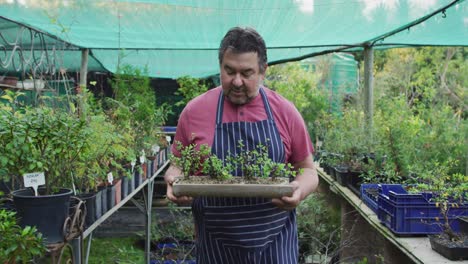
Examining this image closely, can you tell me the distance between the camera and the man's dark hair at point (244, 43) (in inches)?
66.9

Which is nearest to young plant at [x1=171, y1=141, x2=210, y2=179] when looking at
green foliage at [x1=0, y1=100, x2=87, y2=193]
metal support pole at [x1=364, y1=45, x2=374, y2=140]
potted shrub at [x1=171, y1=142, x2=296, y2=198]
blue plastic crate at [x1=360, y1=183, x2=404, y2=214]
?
potted shrub at [x1=171, y1=142, x2=296, y2=198]

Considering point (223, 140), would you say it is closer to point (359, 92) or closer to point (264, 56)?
point (264, 56)

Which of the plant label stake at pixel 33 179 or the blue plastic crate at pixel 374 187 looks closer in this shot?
the plant label stake at pixel 33 179

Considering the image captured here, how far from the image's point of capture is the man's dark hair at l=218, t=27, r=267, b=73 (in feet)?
5.57

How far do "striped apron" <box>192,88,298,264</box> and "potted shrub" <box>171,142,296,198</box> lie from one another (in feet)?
0.18

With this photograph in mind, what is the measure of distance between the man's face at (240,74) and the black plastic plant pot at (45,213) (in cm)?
84

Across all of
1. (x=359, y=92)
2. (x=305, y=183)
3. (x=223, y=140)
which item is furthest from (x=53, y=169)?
(x=359, y=92)

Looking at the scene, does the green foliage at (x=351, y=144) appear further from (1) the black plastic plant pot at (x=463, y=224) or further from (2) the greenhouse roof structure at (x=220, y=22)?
(1) the black plastic plant pot at (x=463, y=224)

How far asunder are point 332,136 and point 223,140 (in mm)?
4313

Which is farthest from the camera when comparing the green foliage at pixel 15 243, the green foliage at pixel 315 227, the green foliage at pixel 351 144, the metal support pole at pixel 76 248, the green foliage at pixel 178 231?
the green foliage at pixel 351 144

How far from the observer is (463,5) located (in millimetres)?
3488

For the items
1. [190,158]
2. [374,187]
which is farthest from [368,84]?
[190,158]

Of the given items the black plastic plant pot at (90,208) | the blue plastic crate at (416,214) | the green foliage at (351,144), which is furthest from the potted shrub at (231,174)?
the green foliage at (351,144)

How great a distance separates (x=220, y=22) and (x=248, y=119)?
2366 millimetres
